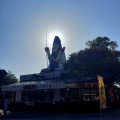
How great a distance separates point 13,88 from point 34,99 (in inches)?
128

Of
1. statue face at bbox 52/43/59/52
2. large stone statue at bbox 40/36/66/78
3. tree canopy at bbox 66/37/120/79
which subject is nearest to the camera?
tree canopy at bbox 66/37/120/79

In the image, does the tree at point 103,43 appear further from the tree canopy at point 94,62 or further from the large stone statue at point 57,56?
the large stone statue at point 57,56

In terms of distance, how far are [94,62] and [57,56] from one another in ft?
29.9

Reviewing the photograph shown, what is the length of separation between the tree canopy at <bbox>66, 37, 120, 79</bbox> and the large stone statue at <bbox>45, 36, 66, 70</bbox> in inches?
83.1

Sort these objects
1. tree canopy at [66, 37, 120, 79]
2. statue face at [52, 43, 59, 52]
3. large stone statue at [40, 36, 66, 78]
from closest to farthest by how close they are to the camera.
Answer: tree canopy at [66, 37, 120, 79]
large stone statue at [40, 36, 66, 78]
statue face at [52, 43, 59, 52]

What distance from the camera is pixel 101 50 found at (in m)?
34.9

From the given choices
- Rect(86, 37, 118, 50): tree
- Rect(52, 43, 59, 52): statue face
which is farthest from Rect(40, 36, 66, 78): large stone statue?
Rect(86, 37, 118, 50): tree

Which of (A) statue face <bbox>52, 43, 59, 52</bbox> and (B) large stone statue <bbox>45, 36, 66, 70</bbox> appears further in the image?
(A) statue face <bbox>52, 43, 59, 52</bbox>

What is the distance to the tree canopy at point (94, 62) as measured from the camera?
32.3 m

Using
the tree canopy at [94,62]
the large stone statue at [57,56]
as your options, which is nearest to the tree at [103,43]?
the tree canopy at [94,62]

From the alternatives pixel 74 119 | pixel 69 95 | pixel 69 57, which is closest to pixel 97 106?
pixel 69 95

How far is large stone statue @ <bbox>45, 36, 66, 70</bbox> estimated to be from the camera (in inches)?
1566

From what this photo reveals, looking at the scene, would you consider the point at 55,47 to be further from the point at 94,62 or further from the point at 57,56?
the point at 94,62

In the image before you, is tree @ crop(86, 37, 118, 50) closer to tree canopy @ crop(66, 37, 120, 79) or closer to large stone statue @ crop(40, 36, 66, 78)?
tree canopy @ crop(66, 37, 120, 79)
